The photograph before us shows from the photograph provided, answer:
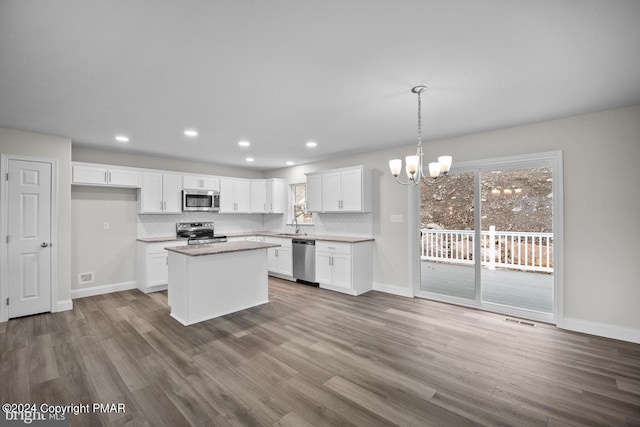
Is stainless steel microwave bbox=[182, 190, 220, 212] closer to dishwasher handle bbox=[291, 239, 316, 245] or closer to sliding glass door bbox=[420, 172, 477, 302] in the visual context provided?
dishwasher handle bbox=[291, 239, 316, 245]

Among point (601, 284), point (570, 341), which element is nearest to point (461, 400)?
point (570, 341)

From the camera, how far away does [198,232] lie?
6.10m

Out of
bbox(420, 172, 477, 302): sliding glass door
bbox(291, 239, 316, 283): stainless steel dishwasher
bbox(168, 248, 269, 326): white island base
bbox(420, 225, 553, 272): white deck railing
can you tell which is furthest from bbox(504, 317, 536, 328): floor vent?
bbox(168, 248, 269, 326): white island base

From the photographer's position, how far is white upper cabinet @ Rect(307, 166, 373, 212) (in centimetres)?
511

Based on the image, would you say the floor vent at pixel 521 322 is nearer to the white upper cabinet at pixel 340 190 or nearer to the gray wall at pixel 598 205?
the gray wall at pixel 598 205

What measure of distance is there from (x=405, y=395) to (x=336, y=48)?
2593mm

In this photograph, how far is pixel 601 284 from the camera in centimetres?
325

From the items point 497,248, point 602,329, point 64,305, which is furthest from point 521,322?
point 64,305

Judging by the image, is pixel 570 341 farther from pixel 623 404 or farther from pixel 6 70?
pixel 6 70

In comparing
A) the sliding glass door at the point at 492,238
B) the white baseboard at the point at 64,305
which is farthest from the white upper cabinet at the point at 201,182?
the sliding glass door at the point at 492,238

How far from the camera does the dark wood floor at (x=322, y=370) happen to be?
200cm

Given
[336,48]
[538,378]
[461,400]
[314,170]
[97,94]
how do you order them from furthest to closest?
[314,170]
[97,94]
[538,378]
[461,400]
[336,48]

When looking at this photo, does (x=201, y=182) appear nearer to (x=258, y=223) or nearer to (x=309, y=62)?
(x=258, y=223)

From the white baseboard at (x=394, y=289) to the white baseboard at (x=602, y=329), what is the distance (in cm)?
196
